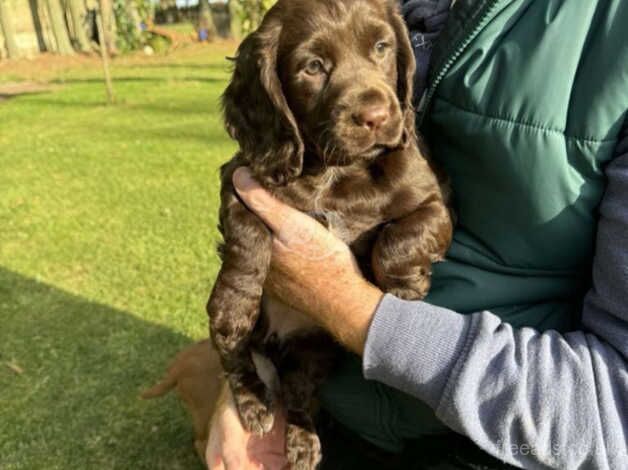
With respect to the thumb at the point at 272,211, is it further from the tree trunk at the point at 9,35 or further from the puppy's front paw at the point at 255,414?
the tree trunk at the point at 9,35

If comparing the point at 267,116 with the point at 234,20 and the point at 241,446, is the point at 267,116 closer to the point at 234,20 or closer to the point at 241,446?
the point at 241,446

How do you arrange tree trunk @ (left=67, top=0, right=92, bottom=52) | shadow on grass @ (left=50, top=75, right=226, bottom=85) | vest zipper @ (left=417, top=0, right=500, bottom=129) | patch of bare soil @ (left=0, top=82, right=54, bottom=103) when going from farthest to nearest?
tree trunk @ (left=67, top=0, right=92, bottom=52), shadow on grass @ (left=50, top=75, right=226, bottom=85), patch of bare soil @ (left=0, top=82, right=54, bottom=103), vest zipper @ (left=417, top=0, right=500, bottom=129)

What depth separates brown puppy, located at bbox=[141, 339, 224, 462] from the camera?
2.71 m

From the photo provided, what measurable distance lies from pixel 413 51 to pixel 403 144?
0.29 m

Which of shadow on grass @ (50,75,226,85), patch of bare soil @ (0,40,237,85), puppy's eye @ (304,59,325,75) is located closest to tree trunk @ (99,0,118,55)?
patch of bare soil @ (0,40,237,85)

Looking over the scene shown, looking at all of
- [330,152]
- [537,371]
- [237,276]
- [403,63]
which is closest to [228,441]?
[237,276]

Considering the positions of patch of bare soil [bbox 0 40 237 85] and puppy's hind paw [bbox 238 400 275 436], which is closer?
puppy's hind paw [bbox 238 400 275 436]

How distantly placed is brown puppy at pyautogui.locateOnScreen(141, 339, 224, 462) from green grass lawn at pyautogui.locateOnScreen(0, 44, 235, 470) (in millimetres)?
338

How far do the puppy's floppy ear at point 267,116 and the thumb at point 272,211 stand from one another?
3 cm

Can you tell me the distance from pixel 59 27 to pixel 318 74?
20803 millimetres

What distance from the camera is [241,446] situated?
6.56ft

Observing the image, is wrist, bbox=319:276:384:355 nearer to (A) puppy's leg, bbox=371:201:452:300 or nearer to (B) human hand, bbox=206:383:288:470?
(A) puppy's leg, bbox=371:201:452:300

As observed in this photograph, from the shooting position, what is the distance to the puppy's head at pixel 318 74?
5.74 ft

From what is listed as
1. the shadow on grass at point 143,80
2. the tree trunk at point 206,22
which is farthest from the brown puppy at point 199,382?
the tree trunk at point 206,22
